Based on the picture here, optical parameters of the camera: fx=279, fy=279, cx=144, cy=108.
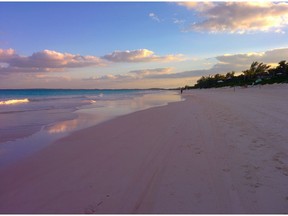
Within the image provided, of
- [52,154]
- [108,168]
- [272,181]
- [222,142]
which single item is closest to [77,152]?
[52,154]

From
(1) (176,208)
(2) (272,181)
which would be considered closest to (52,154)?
(1) (176,208)

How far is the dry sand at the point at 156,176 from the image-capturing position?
4145mm

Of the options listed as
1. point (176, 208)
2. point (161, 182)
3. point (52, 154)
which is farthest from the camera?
point (52, 154)

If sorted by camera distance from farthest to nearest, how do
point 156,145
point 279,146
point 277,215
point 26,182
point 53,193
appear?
point 156,145 < point 279,146 < point 26,182 < point 53,193 < point 277,215

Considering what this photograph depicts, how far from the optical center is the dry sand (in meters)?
4.14

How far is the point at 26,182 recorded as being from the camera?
209 inches

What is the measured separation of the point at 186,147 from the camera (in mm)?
7434

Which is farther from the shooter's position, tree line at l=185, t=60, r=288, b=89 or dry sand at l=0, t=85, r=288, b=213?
tree line at l=185, t=60, r=288, b=89

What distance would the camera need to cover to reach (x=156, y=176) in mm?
5312

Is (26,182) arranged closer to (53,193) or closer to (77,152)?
(53,193)

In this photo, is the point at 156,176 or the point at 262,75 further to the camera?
the point at 262,75

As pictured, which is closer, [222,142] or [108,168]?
[108,168]

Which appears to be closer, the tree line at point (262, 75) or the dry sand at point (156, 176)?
the dry sand at point (156, 176)

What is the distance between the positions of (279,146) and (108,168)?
13.8ft
